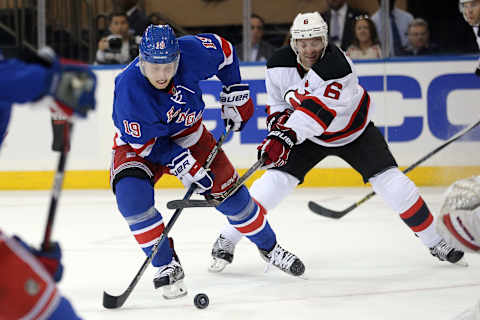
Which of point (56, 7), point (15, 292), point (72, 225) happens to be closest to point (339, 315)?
point (15, 292)

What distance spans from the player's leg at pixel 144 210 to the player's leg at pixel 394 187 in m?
0.86

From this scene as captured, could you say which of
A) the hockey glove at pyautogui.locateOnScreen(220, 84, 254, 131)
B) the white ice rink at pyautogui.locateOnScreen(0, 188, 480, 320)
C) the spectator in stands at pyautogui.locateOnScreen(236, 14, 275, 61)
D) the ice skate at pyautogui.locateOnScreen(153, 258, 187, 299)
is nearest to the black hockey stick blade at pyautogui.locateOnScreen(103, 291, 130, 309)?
the white ice rink at pyautogui.locateOnScreen(0, 188, 480, 320)

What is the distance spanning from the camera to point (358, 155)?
313cm

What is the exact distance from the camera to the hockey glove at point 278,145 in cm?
293

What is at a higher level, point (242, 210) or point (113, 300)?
A: point (242, 210)

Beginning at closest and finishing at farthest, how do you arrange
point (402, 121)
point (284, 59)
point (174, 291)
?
point (174, 291) → point (284, 59) → point (402, 121)

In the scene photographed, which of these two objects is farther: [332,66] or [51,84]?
[332,66]

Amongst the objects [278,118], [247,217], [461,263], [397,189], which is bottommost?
[461,263]

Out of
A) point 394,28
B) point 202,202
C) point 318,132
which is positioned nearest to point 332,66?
point 318,132

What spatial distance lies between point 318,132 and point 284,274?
59cm

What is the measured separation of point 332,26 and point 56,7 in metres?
2.04

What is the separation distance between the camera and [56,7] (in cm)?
575

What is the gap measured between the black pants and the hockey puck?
0.76 m

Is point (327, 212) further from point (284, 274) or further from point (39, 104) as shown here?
point (39, 104)
